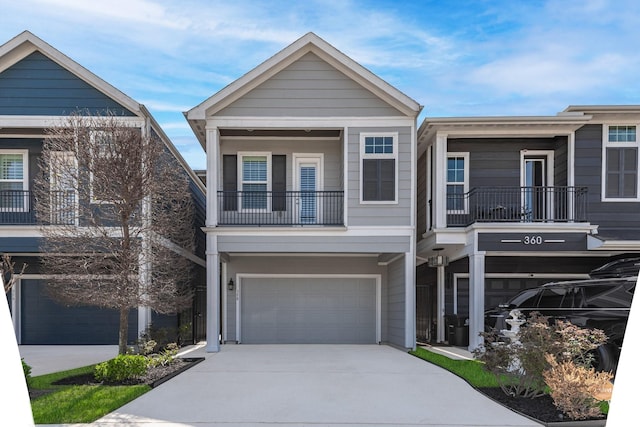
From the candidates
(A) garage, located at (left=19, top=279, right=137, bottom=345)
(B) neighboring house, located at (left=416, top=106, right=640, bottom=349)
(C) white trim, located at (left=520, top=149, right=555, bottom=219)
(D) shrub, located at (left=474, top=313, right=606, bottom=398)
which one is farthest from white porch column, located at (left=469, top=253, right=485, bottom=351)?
(A) garage, located at (left=19, top=279, right=137, bottom=345)

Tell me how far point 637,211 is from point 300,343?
10.5 metres

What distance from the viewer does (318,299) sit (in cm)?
1546

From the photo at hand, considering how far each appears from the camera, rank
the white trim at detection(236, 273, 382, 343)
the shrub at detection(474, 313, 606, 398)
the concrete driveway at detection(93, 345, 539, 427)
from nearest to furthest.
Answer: the concrete driveway at detection(93, 345, 539, 427) → the shrub at detection(474, 313, 606, 398) → the white trim at detection(236, 273, 382, 343)

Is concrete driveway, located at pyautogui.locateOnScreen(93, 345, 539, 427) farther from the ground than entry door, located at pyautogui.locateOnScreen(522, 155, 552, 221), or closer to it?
closer to it

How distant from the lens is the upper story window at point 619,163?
45.3ft

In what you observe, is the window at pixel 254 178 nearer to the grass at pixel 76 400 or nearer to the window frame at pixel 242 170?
the window frame at pixel 242 170

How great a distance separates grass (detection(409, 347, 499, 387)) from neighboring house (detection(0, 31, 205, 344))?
7221 millimetres

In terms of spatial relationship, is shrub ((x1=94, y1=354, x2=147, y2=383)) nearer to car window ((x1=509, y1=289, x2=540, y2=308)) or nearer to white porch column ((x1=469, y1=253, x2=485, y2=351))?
car window ((x1=509, y1=289, x2=540, y2=308))

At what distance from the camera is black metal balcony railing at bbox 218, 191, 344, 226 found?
14.5 metres

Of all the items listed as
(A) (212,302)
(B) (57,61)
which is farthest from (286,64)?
(A) (212,302)

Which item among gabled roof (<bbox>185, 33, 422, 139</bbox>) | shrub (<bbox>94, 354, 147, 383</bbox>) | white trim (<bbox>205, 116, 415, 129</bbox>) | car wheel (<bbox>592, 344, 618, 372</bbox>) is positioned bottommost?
shrub (<bbox>94, 354, 147, 383</bbox>)

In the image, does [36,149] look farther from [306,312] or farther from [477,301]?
[477,301]

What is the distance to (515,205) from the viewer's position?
1404cm

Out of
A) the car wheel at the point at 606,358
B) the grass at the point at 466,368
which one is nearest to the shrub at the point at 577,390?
the grass at the point at 466,368
